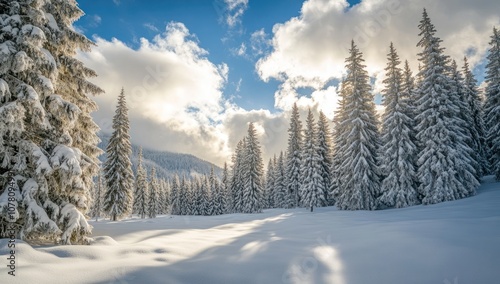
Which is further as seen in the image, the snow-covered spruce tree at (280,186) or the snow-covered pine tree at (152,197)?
the snow-covered pine tree at (152,197)

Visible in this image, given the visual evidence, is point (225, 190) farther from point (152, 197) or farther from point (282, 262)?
point (282, 262)

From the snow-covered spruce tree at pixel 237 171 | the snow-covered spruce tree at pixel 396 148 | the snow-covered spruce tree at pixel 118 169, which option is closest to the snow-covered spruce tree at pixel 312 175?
the snow-covered spruce tree at pixel 396 148

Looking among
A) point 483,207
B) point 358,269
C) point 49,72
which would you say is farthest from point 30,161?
point 483,207

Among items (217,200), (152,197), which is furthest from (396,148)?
(152,197)

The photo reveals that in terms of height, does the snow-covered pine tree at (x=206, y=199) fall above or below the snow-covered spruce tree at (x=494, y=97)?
below

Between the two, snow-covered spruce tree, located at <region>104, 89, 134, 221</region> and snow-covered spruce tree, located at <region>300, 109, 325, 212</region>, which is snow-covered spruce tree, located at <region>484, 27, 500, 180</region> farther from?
snow-covered spruce tree, located at <region>104, 89, 134, 221</region>

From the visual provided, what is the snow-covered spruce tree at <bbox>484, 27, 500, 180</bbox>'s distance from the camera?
24.0 m

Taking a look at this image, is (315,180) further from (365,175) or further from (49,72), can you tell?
(49,72)

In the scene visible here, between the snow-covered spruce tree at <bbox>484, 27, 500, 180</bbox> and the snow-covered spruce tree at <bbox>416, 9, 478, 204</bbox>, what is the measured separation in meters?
4.01

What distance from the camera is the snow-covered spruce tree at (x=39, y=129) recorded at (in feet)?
24.4

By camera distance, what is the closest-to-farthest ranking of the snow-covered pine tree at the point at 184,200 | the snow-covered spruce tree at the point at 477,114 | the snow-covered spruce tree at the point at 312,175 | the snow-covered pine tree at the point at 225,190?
the snow-covered spruce tree at the point at 477,114 < the snow-covered spruce tree at the point at 312,175 < the snow-covered pine tree at the point at 225,190 < the snow-covered pine tree at the point at 184,200

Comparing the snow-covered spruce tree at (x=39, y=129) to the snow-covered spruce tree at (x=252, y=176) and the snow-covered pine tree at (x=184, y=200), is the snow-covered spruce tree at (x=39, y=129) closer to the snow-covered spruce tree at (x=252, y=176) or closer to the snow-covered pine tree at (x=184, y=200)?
the snow-covered spruce tree at (x=252, y=176)

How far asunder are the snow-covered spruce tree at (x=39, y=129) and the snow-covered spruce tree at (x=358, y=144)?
80.5ft

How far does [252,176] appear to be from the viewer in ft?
150
